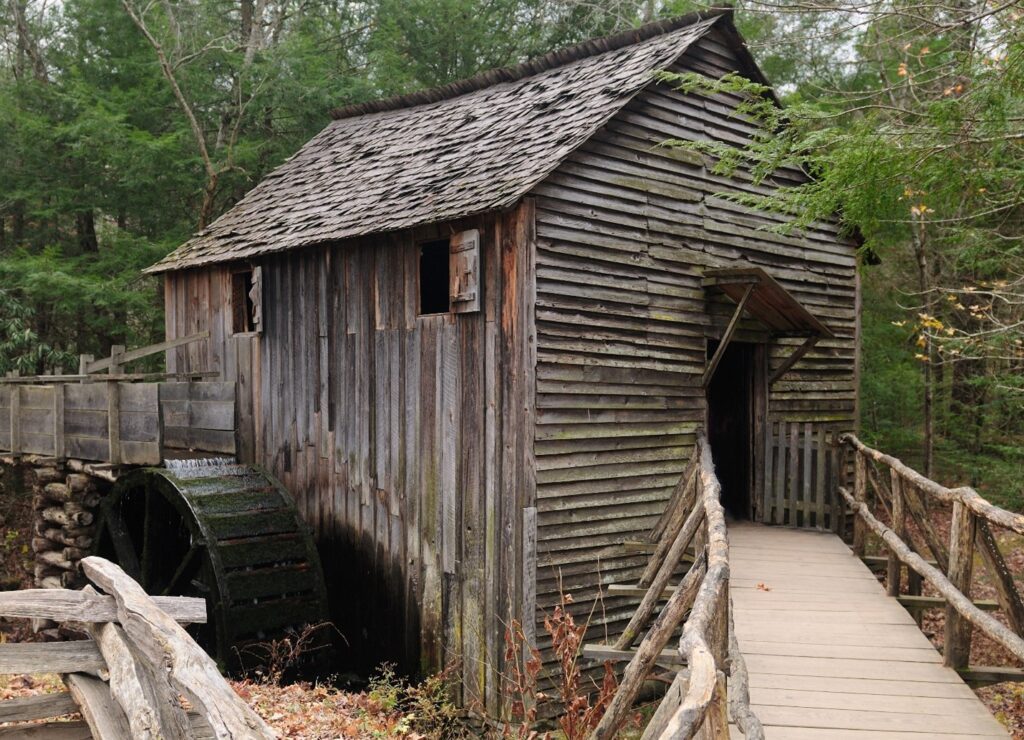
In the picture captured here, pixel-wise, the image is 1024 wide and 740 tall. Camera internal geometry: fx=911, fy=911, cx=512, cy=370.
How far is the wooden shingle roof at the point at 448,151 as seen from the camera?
8.88 m

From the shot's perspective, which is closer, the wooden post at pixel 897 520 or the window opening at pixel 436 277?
the wooden post at pixel 897 520

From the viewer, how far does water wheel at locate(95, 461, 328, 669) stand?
9.66 metres

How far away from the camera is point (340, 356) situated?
10461 millimetres

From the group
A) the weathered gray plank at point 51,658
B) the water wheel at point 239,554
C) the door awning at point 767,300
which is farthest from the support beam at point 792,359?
the weathered gray plank at point 51,658

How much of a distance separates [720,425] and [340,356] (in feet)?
16.9

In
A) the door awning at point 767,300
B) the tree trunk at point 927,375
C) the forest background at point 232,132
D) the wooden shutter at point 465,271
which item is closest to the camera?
the wooden shutter at point 465,271

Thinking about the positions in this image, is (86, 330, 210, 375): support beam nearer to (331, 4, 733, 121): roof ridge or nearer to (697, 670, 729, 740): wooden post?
(331, 4, 733, 121): roof ridge

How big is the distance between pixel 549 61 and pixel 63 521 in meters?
8.95

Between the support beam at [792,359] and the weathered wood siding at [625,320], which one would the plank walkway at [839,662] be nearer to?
the weathered wood siding at [625,320]

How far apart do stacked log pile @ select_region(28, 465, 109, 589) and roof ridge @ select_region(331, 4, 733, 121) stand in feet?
23.1

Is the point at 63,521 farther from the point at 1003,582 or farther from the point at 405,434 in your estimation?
the point at 1003,582

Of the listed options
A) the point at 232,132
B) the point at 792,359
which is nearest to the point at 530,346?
the point at 792,359

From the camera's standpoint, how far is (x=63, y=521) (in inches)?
488

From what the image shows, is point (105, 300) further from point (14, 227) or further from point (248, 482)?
point (248, 482)
